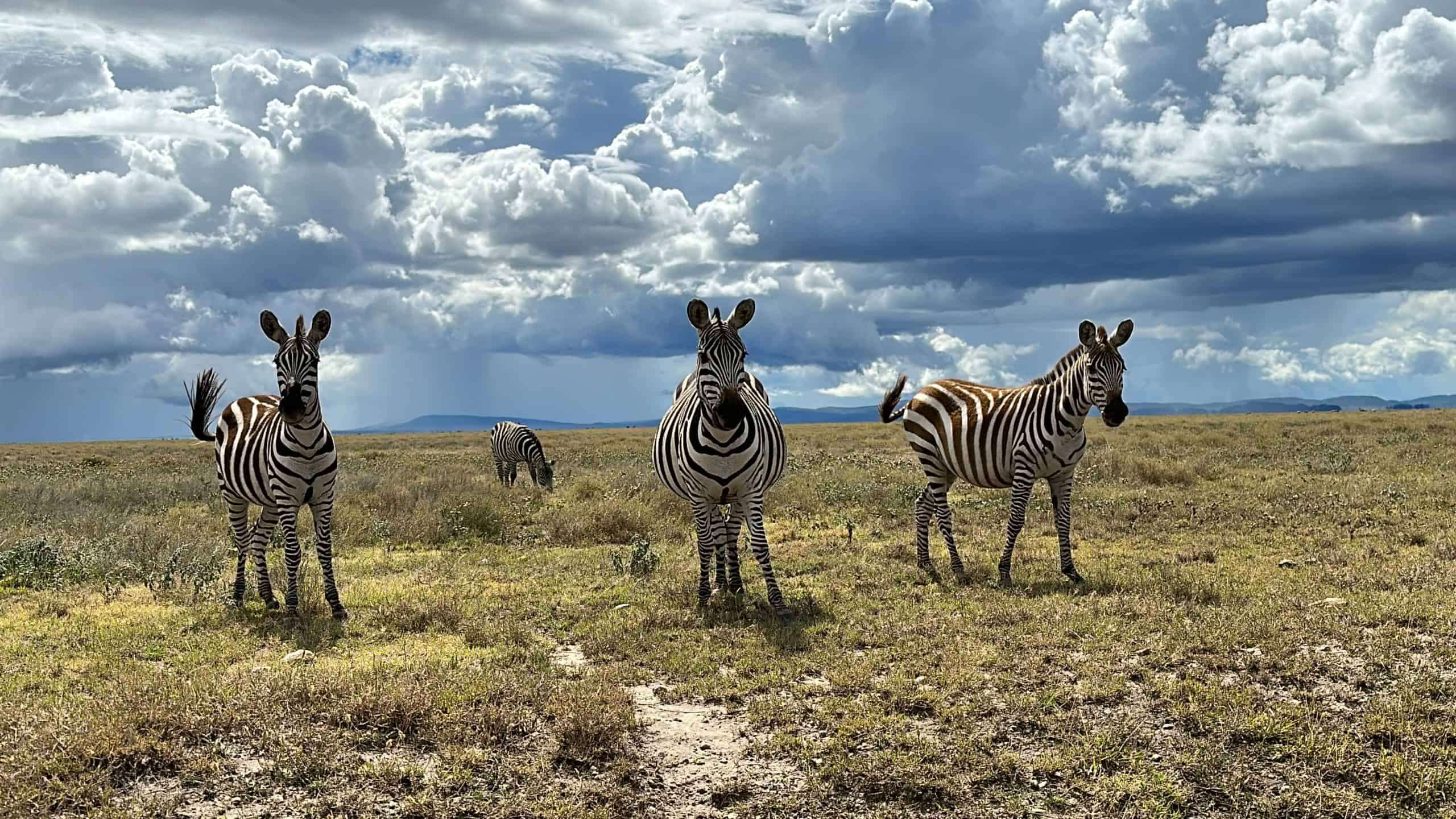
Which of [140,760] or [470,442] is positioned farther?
[470,442]

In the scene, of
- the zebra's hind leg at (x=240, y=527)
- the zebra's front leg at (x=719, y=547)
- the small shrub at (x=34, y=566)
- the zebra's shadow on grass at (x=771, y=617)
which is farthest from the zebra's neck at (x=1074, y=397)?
the small shrub at (x=34, y=566)

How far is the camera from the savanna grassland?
5.63 metres

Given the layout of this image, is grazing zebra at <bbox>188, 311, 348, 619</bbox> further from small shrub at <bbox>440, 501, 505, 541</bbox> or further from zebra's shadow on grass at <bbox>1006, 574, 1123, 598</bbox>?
zebra's shadow on grass at <bbox>1006, 574, 1123, 598</bbox>

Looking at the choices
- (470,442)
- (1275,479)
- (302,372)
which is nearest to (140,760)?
(302,372)

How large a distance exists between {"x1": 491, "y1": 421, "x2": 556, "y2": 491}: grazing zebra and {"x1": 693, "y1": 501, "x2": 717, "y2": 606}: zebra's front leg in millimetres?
15329

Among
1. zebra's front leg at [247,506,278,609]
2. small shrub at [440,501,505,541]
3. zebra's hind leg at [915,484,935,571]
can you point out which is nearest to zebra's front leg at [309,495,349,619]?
zebra's front leg at [247,506,278,609]

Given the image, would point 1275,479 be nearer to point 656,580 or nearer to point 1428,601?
point 1428,601

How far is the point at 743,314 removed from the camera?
9359 millimetres

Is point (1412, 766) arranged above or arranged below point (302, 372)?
below

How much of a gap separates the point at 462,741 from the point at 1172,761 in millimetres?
4339

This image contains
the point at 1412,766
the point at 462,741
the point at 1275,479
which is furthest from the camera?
the point at 1275,479

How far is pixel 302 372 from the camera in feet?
30.9

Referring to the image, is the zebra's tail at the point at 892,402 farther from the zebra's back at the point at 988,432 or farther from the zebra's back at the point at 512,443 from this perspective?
the zebra's back at the point at 512,443

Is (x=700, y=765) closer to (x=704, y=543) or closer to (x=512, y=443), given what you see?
(x=704, y=543)
